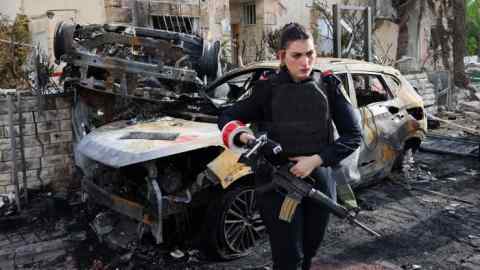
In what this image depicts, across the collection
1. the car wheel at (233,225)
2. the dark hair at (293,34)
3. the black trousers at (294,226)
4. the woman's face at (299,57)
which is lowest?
the car wheel at (233,225)

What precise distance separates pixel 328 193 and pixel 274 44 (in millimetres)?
7615

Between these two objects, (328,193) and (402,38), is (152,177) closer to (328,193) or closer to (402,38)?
(328,193)

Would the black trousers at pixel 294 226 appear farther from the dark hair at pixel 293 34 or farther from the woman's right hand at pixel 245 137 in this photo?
the dark hair at pixel 293 34

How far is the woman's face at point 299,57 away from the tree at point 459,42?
12952mm

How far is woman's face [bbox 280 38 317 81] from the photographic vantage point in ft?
7.96

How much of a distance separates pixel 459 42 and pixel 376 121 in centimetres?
1057

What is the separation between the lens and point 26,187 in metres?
5.50

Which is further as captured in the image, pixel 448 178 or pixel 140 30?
pixel 448 178

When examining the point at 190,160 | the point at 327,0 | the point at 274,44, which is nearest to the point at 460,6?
the point at 327,0

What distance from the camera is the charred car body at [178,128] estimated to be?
3.72 m

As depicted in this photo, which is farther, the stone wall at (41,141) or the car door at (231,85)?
Result: the stone wall at (41,141)

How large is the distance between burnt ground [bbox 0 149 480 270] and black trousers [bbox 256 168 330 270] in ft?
3.91

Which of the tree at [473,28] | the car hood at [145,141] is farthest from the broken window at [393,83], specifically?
the tree at [473,28]

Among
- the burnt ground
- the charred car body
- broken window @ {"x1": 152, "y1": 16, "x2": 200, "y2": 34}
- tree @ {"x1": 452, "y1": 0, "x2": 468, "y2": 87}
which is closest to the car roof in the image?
the charred car body
